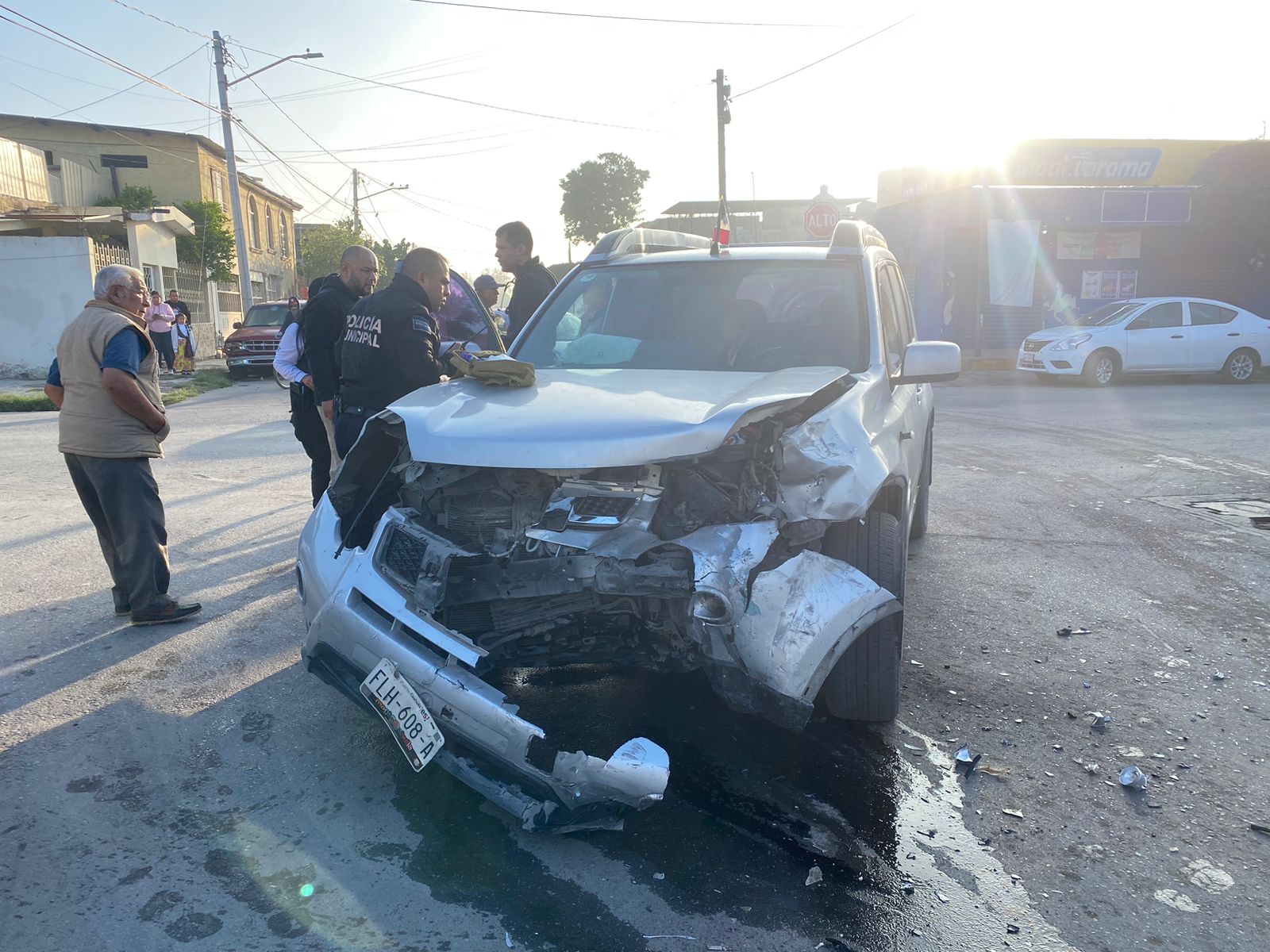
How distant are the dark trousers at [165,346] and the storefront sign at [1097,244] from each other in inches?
827

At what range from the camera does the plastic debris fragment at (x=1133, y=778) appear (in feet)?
10.6

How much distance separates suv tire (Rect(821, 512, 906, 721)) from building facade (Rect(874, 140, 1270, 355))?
21.2 m

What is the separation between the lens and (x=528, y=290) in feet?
20.3

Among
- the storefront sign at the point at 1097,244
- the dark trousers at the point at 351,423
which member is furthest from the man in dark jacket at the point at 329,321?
the storefront sign at the point at 1097,244

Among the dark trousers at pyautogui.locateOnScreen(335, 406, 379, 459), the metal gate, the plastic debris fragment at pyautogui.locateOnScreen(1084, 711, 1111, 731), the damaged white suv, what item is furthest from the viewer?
the metal gate

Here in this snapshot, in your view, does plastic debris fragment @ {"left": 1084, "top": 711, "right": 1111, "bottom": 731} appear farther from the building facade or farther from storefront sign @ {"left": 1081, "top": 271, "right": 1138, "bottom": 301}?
storefront sign @ {"left": 1081, "top": 271, "right": 1138, "bottom": 301}

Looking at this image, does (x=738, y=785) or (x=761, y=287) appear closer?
(x=738, y=785)

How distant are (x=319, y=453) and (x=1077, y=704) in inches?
182

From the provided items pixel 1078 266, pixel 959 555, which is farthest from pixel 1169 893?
pixel 1078 266

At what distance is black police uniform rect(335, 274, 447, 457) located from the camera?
482cm

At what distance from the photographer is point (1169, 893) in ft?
8.63

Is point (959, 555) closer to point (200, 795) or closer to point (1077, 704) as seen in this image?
point (1077, 704)

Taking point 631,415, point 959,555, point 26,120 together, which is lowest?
point 959,555

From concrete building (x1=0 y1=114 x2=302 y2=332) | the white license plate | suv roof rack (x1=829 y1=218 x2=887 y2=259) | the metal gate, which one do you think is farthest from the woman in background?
the white license plate
